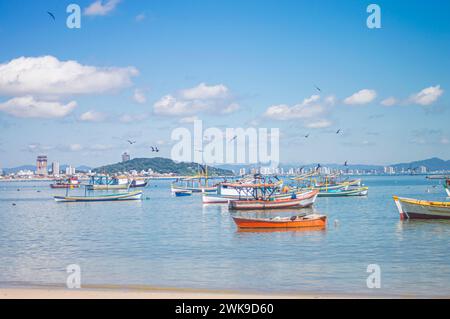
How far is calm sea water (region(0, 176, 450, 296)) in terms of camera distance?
22.1 m

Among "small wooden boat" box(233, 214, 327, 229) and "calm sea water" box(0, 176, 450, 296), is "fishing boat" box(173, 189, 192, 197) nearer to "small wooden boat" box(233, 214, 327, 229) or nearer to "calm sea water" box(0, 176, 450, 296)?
"calm sea water" box(0, 176, 450, 296)

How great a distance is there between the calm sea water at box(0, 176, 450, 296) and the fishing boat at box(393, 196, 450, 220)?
76cm

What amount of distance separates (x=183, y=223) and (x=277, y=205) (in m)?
16.1

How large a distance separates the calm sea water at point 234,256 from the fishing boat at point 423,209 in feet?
2.50

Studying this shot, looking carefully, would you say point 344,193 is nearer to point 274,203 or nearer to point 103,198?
point 274,203

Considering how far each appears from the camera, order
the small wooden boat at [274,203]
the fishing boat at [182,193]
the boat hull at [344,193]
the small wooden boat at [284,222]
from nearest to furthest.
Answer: the small wooden boat at [284,222] → the small wooden boat at [274,203] → the boat hull at [344,193] → the fishing boat at [182,193]

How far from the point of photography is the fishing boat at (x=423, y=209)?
147ft

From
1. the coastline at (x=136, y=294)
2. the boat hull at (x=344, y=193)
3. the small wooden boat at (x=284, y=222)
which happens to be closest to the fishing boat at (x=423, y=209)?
the small wooden boat at (x=284, y=222)

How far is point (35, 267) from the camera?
2594 centimetres

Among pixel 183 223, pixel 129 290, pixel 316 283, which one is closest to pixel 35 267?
pixel 129 290

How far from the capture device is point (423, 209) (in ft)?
150

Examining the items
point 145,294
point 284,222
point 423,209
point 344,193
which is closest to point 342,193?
point 344,193

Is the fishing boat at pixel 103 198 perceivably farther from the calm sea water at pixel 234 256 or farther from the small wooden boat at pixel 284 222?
the small wooden boat at pixel 284 222

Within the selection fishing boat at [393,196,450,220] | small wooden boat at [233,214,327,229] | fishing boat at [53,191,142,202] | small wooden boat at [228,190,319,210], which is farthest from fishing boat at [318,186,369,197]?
small wooden boat at [233,214,327,229]
